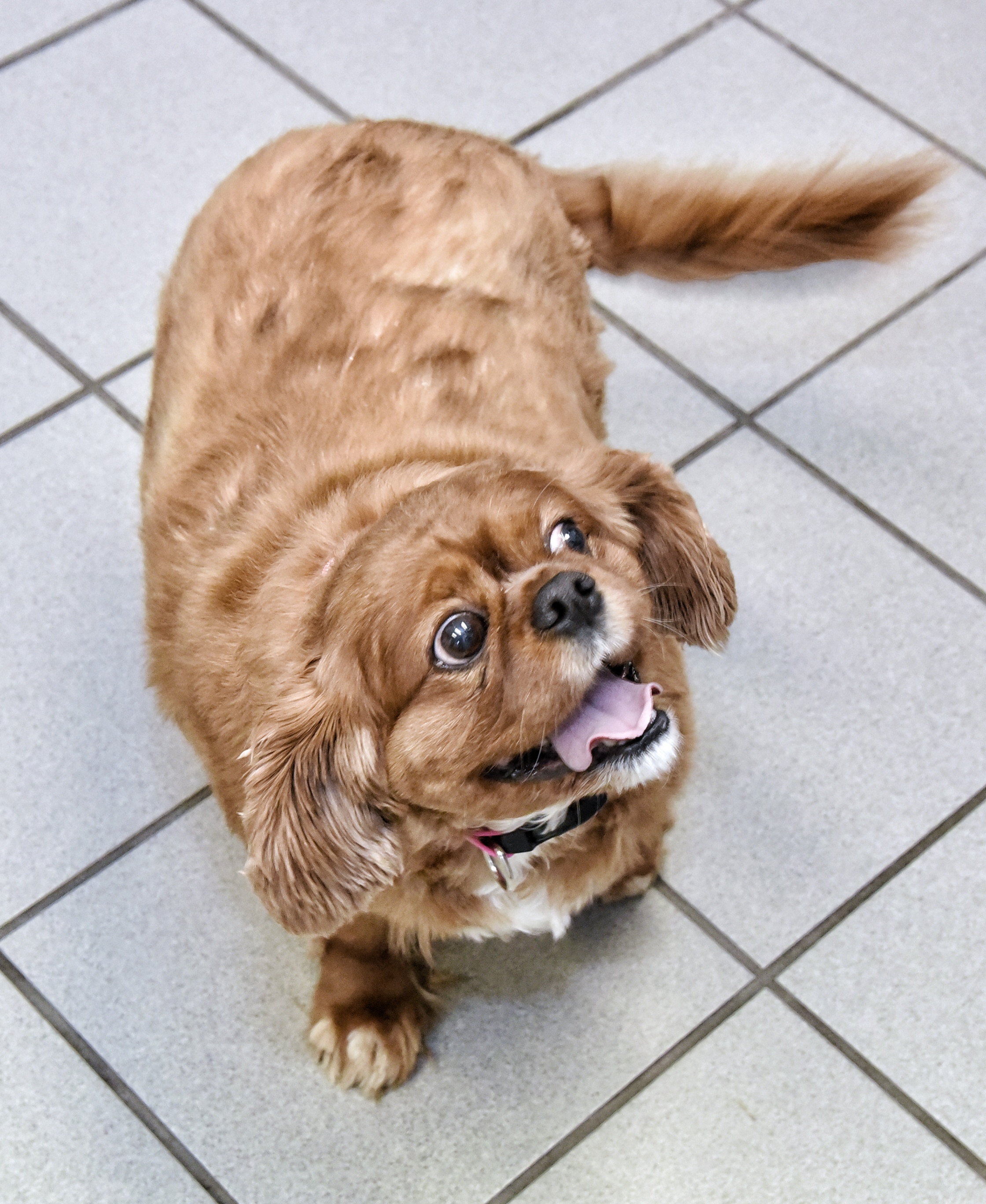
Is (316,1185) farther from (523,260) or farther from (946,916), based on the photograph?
(523,260)

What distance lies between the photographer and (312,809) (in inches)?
62.7

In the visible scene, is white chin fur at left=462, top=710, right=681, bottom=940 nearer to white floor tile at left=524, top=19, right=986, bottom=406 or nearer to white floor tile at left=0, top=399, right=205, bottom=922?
white floor tile at left=0, top=399, right=205, bottom=922

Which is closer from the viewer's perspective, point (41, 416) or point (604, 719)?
point (604, 719)

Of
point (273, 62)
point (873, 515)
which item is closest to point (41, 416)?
point (273, 62)

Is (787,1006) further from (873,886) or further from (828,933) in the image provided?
(873,886)

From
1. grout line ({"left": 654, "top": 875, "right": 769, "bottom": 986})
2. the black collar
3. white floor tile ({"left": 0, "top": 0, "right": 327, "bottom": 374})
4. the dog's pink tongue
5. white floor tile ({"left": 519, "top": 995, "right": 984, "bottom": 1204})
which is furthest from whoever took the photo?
white floor tile ({"left": 0, "top": 0, "right": 327, "bottom": 374})

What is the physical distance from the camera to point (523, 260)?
216cm

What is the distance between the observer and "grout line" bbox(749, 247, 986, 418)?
276 centimetres

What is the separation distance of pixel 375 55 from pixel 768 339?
1258mm

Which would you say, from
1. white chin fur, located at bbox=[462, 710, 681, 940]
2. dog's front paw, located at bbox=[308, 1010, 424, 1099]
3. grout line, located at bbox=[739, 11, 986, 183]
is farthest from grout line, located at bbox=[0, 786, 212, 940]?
grout line, located at bbox=[739, 11, 986, 183]

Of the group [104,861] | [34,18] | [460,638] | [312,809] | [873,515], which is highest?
[34,18]

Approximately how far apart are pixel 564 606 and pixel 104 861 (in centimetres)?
118

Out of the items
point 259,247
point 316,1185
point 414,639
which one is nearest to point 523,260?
point 259,247

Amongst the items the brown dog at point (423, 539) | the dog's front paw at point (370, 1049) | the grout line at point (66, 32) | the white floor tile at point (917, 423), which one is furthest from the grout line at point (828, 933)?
the grout line at point (66, 32)
